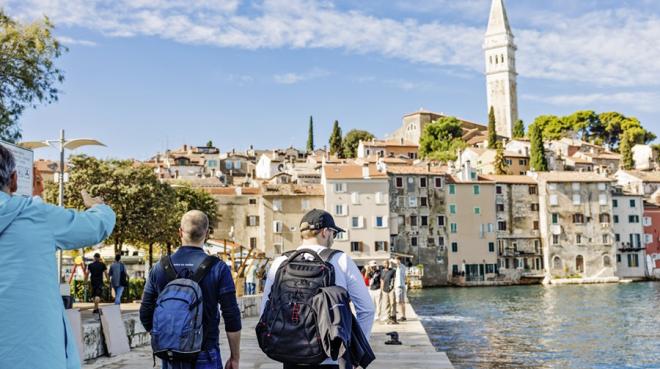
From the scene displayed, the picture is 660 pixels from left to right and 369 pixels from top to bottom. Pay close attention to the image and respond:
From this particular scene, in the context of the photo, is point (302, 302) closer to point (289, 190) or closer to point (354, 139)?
point (289, 190)

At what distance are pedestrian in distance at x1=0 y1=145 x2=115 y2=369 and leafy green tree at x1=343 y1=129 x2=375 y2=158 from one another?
115 m

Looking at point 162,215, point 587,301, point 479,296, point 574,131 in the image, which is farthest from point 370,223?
point 574,131

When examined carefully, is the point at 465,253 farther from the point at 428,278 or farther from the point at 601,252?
the point at 601,252

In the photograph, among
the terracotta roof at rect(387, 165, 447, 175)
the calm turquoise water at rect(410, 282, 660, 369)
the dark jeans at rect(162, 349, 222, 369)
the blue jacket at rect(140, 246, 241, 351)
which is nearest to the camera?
the dark jeans at rect(162, 349, 222, 369)

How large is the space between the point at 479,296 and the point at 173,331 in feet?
167

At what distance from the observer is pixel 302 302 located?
4.22m

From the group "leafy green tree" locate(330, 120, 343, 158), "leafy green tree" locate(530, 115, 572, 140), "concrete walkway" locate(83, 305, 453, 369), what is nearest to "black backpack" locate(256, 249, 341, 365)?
"concrete walkway" locate(83, 305, 453, 369)

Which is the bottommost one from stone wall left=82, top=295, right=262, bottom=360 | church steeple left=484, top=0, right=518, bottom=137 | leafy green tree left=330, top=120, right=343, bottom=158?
stone wall left=82, top=295, right=262, bottom=360

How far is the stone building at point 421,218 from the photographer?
227ft

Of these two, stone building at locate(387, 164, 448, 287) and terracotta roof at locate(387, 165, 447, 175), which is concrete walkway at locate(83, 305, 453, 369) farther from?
terracotta roof at locate(387, 165, 447, 175)

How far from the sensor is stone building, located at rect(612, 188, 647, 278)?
75375 mm

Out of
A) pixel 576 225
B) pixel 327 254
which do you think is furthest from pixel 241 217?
pixel 327 254

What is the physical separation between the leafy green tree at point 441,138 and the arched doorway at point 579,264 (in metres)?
36.6

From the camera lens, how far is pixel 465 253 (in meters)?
70.9
